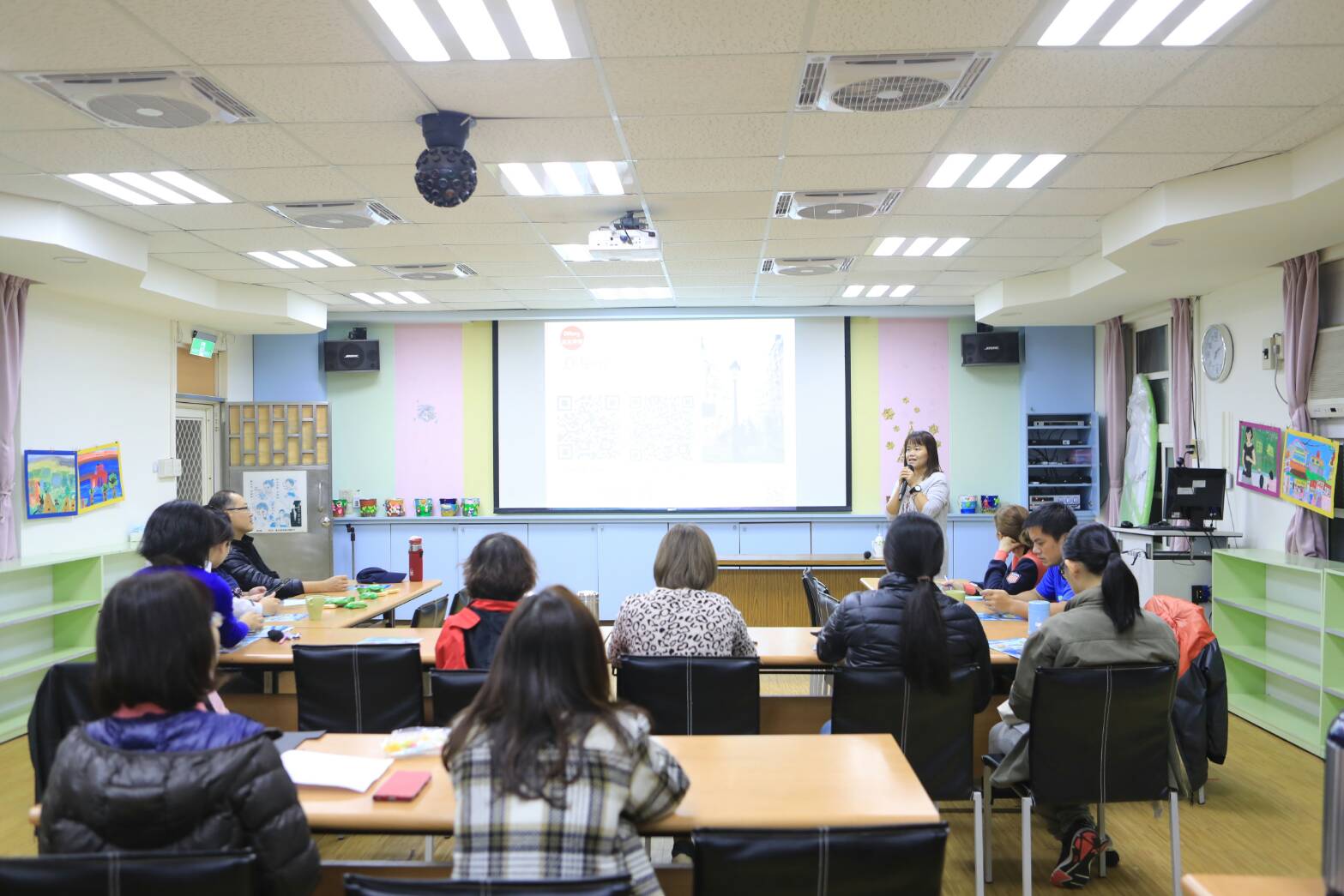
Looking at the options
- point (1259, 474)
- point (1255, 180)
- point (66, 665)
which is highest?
point (1255, 180)

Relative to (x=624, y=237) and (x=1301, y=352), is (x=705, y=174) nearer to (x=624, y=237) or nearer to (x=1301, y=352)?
(x=624, y=237)

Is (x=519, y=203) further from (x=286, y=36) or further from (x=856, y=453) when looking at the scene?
(x=856, y=453)

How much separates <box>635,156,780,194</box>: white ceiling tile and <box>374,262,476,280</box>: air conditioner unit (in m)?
2.45

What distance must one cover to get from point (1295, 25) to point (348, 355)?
8.05 m

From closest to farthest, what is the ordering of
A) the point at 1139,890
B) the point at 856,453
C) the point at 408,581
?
1. the point at 1139,890
2. the point at 408,581
3. the point at 856,453

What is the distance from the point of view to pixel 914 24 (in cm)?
289

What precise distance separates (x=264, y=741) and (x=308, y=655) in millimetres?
1654

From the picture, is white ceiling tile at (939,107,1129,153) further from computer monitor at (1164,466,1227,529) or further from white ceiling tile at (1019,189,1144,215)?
computer monitor at (1164,466,1227,529)

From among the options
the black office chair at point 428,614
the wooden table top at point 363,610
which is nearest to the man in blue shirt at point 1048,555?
the black office chair at point 428,614

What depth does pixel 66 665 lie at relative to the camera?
278 centimetres

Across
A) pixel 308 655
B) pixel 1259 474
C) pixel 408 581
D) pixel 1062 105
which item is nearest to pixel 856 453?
pixel 1259 474

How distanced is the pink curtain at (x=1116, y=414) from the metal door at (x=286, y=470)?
24.1 feet

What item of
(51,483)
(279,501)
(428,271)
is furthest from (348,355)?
(51,483)

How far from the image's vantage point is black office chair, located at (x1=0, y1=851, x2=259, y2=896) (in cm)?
145
